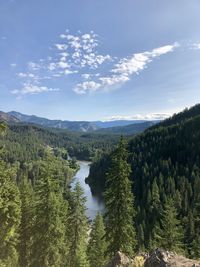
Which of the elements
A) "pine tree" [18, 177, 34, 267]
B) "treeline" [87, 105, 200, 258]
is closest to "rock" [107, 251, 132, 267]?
"pine tree" [18, 177, 34, 267]

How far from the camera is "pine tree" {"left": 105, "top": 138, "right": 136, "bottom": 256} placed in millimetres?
34844

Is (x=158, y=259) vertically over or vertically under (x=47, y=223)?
over

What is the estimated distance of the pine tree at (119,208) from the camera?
114ft

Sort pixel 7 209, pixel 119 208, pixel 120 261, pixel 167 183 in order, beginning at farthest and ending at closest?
pixel 167 183, pixel 119 208, pixel 7 209, pixel 120 261

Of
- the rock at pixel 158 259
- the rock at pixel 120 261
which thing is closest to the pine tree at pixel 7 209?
the rock at pixel 120 261

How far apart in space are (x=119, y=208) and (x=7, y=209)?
424 inches

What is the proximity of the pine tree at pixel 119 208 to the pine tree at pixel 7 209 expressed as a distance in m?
9.20

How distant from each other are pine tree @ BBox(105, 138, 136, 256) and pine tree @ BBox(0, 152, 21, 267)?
30.2ft

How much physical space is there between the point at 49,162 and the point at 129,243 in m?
11.7

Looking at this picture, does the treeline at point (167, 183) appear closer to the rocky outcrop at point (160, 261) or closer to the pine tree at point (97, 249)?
the pine tree at point (97, 249)

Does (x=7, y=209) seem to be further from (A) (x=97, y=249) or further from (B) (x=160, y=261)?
(A) (x=97, y=249)

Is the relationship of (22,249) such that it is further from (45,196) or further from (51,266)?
(45,196)

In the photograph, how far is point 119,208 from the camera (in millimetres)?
35094

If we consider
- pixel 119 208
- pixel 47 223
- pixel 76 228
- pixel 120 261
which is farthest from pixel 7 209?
pixel 120 261
